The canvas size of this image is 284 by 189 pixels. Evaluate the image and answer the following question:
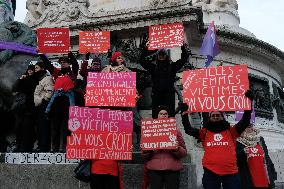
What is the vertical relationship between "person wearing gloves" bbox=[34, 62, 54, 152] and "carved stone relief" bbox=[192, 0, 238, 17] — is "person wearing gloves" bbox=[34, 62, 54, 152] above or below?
below

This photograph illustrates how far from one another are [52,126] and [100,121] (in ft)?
4.79

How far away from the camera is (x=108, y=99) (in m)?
7.89

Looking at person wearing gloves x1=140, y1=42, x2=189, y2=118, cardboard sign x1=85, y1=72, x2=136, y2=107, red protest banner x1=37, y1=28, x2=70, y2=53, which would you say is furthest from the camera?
red protest banner x1=37, y1=28, x2=70, y2=53

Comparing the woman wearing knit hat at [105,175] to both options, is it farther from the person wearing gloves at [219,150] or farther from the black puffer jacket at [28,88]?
the black puffer jacket at [28,88]

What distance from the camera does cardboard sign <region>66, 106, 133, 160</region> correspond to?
278 inches

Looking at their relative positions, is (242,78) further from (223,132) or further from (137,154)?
(137,154)

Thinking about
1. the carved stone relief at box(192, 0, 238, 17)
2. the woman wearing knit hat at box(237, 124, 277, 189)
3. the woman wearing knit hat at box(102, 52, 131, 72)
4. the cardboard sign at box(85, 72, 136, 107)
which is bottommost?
the woman wearing knit hat at box(237, 124, 277, 189)

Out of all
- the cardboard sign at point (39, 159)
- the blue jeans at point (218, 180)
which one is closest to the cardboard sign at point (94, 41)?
the cardboard sign at point (39, 159)

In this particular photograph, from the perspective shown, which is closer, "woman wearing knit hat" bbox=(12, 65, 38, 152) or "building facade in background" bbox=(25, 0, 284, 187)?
"woman wearing knit hat" bbox=(12, 65, 38, 152)

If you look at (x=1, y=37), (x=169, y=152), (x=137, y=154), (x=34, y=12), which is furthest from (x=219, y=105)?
(x=34, y=12)

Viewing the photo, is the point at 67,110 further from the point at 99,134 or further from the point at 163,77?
the point at 163,77

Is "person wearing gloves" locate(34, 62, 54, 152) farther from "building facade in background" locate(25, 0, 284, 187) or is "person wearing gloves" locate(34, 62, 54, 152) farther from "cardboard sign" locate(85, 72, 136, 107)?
"building facade in background" locate(25, 0, 284, 187)

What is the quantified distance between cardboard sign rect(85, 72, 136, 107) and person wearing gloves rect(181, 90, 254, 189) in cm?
127

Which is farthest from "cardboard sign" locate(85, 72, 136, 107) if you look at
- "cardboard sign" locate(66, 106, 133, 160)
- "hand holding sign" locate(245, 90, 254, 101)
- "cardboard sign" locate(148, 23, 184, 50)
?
"hand holding sign" locate(245, 90, 254, 101)
